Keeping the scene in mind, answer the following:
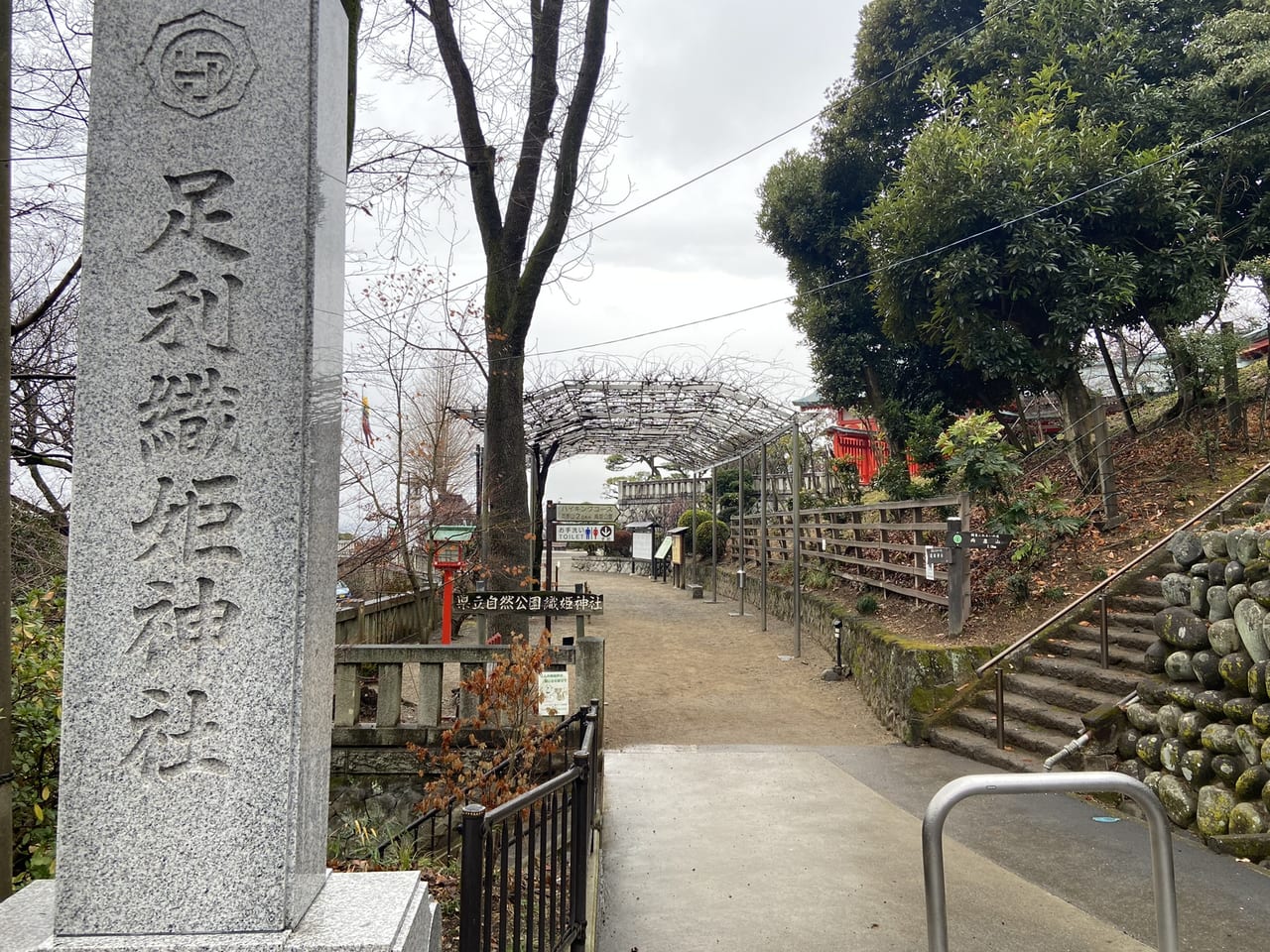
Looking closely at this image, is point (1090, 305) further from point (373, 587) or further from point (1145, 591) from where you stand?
point (373, 587)

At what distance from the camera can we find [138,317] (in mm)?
2338

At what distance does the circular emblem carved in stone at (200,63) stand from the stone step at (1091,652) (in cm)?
719

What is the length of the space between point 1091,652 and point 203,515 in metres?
7.27

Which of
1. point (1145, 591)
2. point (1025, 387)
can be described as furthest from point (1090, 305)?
point (1145, 591)

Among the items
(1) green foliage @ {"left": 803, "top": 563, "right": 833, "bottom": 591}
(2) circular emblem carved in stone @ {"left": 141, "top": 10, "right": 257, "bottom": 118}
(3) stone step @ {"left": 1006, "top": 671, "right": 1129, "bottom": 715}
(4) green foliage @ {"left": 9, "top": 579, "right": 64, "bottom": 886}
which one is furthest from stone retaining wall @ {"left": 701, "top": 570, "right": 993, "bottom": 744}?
(2) circular emblem carved in stone @ {"left": 141, "top": 10, "right": 257, "bottom": 118}

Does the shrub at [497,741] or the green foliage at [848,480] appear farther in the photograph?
the green foliage at [848,480]

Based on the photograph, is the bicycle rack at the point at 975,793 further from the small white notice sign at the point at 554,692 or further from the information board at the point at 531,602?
the information board at the point at 531,602

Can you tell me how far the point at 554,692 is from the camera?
18.4ft

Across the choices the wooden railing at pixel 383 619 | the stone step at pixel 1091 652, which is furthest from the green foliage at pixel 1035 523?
the wooden railing at pixel 383 619

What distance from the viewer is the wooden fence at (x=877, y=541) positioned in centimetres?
948

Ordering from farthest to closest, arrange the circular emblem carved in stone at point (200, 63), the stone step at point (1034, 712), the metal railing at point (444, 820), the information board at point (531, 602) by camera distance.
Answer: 1. the information board at point (531, 602)
2. the stone step at point (1034, 712)
3. the metal railing at point (444, 820)
4. the circular emblem carved in stone at point (200, 63)

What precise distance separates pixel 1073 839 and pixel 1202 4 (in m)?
13.2

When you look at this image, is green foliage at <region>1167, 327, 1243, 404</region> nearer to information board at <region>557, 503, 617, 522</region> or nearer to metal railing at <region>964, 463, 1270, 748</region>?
metal railing at <region>964, 463, 1270, 748</region>

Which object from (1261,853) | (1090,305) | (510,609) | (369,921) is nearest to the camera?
(369,921)
